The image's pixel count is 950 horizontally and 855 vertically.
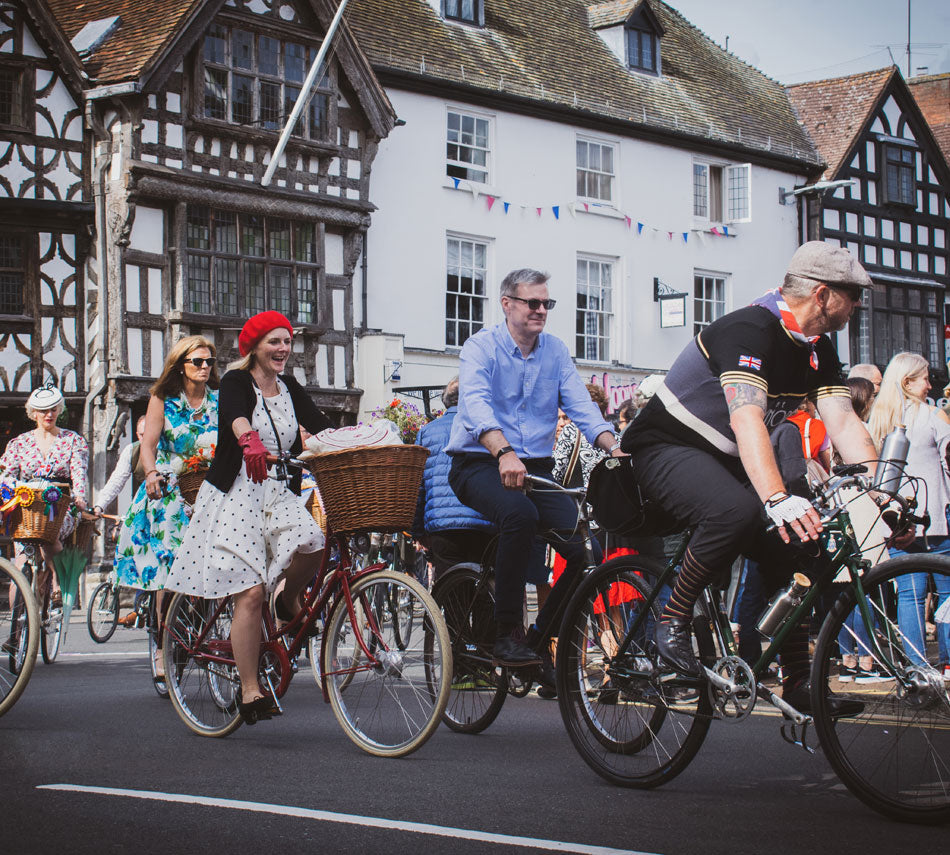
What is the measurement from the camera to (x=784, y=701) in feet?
16.4

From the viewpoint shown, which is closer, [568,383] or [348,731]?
[348,731]

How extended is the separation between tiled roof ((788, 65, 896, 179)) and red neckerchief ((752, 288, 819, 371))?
28.9 m

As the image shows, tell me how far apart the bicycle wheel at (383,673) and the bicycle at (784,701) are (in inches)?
24.7

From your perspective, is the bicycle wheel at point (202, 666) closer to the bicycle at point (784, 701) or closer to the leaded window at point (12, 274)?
the bicycle at point (784, 701)

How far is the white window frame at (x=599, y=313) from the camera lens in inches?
1123

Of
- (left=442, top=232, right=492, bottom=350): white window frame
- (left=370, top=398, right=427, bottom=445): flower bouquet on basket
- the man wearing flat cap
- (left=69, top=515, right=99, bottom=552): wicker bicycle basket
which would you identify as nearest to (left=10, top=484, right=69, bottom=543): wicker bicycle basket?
(left=69, top=515, right=99, bottom=552): wicker bicycle basket

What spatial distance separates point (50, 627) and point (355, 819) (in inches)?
259

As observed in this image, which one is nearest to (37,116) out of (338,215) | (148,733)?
(338,215)

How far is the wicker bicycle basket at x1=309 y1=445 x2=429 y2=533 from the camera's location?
6078 mm

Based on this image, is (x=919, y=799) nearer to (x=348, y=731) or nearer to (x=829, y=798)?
(x=829, y=798)

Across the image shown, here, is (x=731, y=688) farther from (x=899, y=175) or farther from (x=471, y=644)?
(x=899, y=175)

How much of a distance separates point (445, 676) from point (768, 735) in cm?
191

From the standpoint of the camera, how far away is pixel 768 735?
22.7 feet

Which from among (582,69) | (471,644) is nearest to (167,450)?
(471,644)
